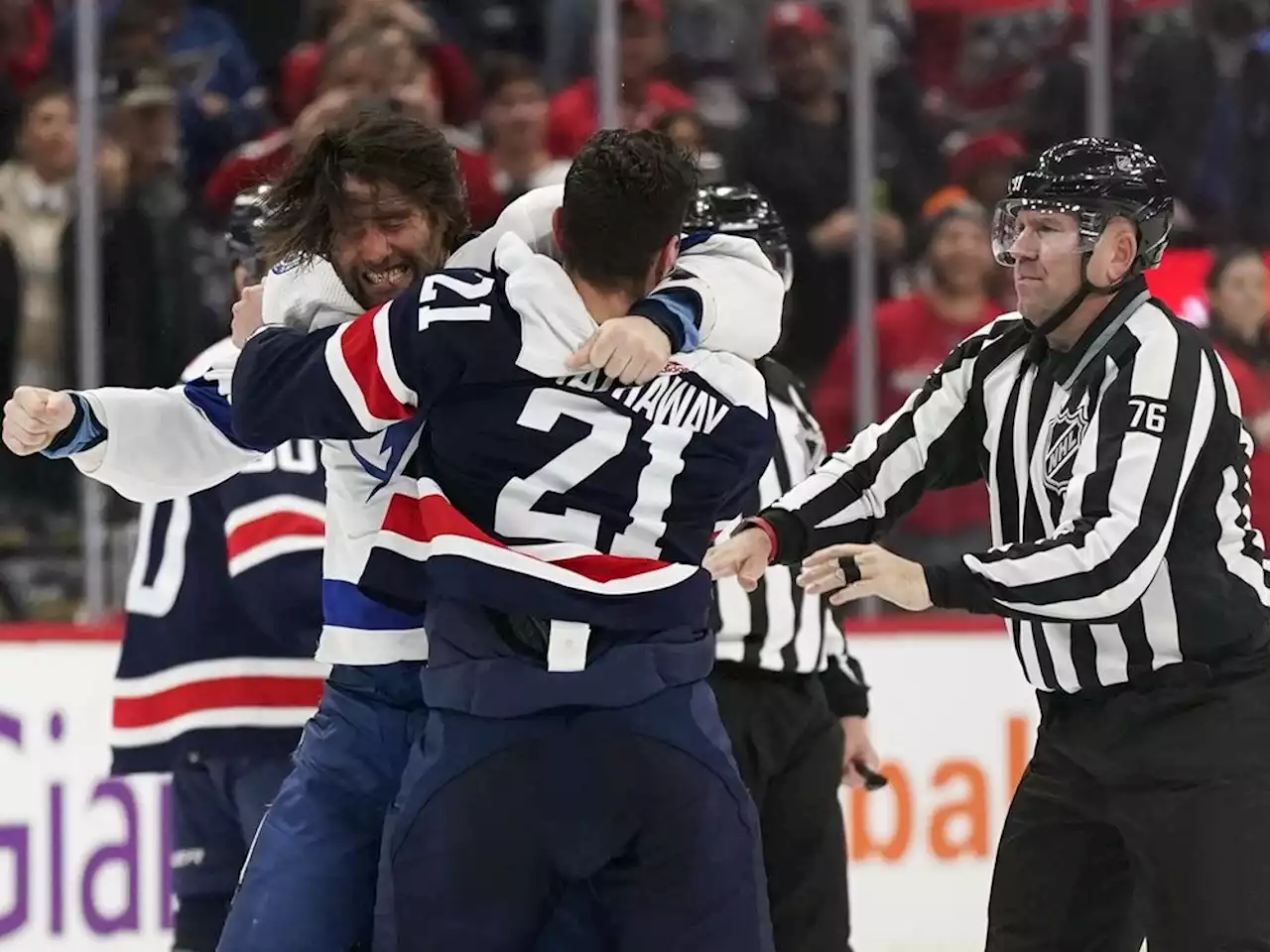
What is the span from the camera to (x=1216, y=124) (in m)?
5.99

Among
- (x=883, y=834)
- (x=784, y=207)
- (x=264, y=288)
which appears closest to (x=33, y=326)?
(x=784, y=207)

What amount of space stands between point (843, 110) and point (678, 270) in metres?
3.22

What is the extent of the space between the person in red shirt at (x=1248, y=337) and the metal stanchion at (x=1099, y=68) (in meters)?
0.50

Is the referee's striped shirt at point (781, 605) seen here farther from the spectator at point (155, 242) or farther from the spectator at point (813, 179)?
the spectator at point (155, 242)

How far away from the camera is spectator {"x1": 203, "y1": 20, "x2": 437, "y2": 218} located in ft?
17.4

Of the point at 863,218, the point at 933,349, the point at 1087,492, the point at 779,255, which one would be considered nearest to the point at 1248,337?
the point at 933,349

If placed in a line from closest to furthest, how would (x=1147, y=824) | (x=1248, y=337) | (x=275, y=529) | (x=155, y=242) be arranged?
(x=1147, y=824)
(x=275, y=529)
(x=155, y=242)
(x=1248, y=337)

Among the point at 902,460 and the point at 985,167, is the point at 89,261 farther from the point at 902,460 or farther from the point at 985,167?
the point at 902,460

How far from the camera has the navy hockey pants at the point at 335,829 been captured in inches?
91.0

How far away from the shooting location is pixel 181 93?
17.7ft

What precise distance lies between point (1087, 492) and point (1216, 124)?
3789 mm

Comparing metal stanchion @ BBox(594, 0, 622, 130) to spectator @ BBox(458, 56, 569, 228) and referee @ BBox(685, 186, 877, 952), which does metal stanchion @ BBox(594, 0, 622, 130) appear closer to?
spectator @ BBox(458, 56, 569, 228)

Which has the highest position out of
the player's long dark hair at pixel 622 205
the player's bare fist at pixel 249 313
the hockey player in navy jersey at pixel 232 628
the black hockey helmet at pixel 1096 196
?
the black hockey helmet at pixel 1096 196

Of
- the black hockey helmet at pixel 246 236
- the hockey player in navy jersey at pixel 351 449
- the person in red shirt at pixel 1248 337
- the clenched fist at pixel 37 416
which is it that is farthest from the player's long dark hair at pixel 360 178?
the person in red shirt at pixel 1248 337
